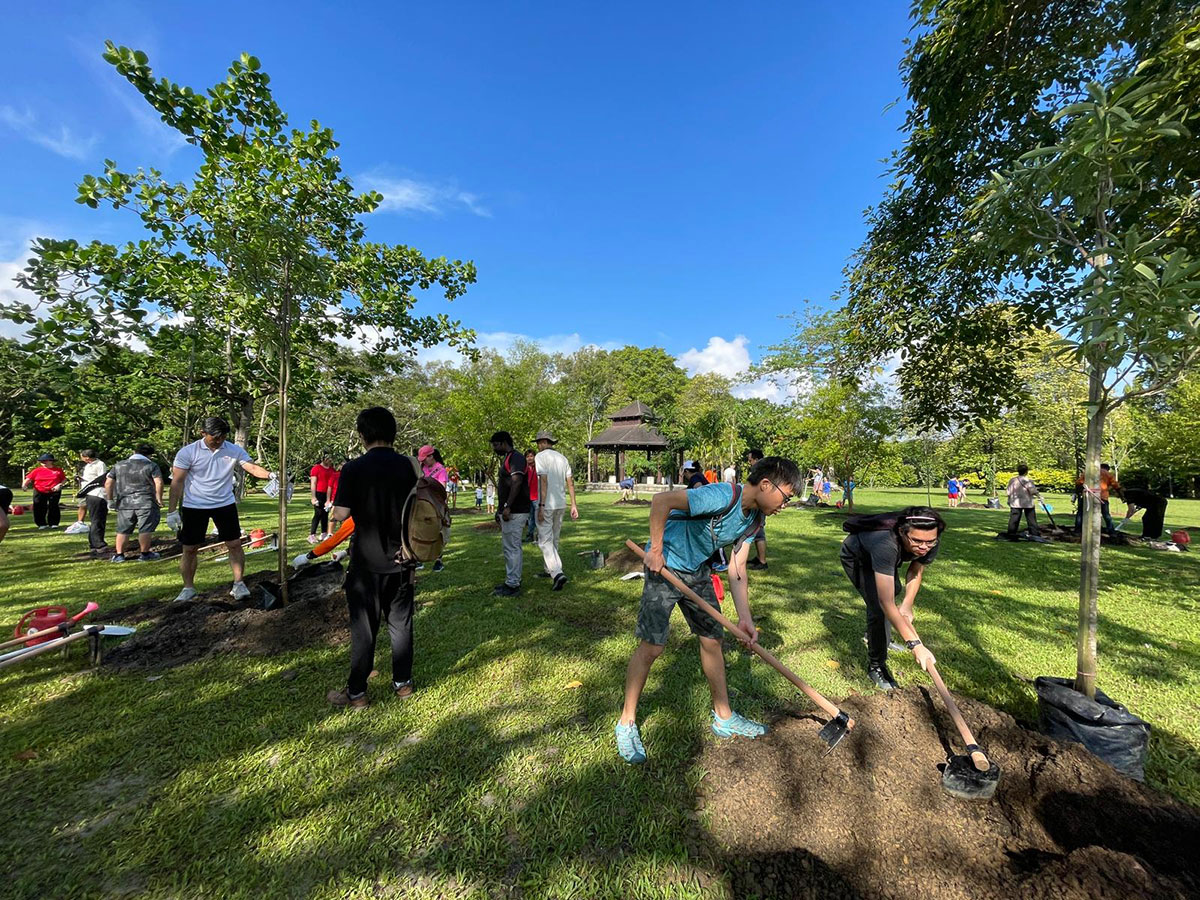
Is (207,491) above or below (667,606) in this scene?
above

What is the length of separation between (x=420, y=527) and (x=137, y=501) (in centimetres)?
785

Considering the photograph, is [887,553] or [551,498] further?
[551,498]

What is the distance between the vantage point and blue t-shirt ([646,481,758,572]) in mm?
2805

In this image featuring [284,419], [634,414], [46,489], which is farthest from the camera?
[634,414]

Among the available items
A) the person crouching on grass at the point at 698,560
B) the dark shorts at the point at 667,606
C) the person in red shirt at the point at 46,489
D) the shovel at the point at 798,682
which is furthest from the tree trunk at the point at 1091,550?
the person in red shirt at the point at 46,489

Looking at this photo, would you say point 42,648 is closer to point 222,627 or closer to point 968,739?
point 222,627

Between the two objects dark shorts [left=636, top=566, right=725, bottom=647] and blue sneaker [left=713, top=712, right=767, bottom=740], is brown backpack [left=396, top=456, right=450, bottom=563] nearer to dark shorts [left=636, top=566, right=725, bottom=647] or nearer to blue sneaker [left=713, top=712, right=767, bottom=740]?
dark shorts [left=636, top=566, right=725, bottom=647]

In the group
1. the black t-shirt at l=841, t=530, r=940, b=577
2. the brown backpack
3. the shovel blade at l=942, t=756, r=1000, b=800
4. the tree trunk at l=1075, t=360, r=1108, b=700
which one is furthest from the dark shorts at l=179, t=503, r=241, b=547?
the tree trunk at l=1075, t=360, r=1108, b=700

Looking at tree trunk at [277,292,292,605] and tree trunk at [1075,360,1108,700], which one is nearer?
tree trunk at [1075,360,1108,700]

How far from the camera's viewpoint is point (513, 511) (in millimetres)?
5785

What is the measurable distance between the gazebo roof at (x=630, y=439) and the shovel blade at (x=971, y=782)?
29.2 metres

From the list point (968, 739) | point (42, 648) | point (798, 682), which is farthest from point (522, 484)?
point (968, 739)

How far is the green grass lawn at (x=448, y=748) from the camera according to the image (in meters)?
2.01

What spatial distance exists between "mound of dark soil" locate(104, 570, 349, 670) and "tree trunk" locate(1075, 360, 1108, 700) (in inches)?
219
